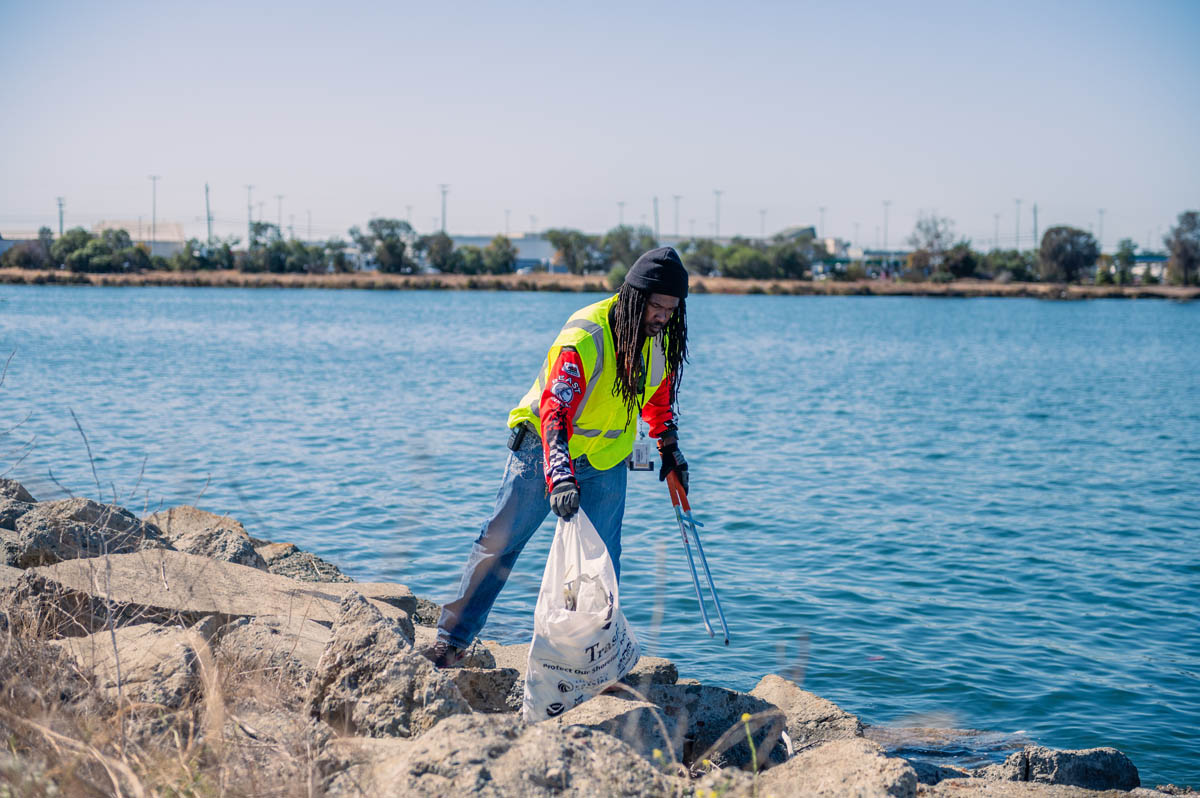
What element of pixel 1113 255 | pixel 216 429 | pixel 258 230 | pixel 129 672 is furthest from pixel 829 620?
pixel 1113 255

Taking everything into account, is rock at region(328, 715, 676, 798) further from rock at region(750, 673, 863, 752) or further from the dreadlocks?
rock at region(750, 673, 863, 752)

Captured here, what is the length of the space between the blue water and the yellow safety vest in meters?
0.58

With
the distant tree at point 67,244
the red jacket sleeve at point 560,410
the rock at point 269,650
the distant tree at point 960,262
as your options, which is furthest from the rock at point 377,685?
the distant tree at point 960,262

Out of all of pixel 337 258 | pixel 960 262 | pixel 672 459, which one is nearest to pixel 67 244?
pixel 337 258

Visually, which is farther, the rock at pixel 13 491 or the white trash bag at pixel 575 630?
the rock at pixel 13 491

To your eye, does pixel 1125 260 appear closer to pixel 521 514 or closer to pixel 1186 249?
pixel 1186 249

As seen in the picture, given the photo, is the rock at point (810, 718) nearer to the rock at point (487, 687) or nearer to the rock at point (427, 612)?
the rock at point (487, 687)

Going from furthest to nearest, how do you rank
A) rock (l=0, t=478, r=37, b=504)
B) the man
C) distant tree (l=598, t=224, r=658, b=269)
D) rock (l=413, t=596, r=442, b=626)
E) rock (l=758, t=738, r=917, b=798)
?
distant tree (l=598, t=224, r=658, b=269) < rock (l=0, t=478, r=37, b=504) < rock (l=413, t=596, r=442, b=626) < the man < rock (l=758, t=738, r=917, b=798)

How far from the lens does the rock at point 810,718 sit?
4.96 metres

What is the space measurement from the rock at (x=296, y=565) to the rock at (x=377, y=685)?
340 cm

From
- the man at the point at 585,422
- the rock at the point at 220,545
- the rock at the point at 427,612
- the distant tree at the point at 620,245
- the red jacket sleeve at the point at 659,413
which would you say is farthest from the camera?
the distant tree at the point at 620,245

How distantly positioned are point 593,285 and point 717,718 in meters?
85.9

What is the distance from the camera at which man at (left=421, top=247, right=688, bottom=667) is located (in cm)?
432

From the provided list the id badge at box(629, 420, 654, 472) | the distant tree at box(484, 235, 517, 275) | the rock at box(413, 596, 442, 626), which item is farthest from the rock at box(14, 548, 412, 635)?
the distant tree at box(484, 235, 517, 275)
